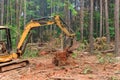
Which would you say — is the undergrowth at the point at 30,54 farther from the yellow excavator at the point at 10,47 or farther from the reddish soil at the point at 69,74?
the reddish soil at the point at 69,74

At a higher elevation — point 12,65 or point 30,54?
point 12,65

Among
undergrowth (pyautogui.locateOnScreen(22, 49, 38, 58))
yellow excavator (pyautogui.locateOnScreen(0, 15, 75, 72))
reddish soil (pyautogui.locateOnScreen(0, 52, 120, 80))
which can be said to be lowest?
undergrowth (pyautogui.locateOnScreen(22, 49, 38, 58))

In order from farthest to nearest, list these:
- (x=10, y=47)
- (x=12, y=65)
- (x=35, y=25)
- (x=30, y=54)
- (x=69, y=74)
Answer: (x=30, y=54), (x=35, y=25), (x=10, y=47), (x=12, y=65), (x=69, y=74)

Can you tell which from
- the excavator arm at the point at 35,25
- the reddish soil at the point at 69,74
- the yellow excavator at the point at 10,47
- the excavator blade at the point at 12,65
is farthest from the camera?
the excavator arm at the point at 35,25

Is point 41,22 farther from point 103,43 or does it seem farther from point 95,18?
point 95,18

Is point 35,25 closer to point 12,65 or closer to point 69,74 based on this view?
point 12,65

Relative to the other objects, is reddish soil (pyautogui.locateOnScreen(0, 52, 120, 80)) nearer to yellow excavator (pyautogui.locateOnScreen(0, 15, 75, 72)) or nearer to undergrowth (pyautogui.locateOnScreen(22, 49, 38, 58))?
yellow excavator (pyautogui.locateOnScreen(0, 15, 75, 72))

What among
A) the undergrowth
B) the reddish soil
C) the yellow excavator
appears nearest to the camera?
the reddish soil

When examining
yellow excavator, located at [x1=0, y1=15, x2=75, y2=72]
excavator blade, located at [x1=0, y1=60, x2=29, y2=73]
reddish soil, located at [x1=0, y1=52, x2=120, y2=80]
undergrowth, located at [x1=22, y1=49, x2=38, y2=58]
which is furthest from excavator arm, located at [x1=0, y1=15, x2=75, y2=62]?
undergrowth, located at [x1=22, y1=49, x2=38, y2=58]

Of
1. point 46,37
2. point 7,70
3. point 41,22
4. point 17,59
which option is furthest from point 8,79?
point 46,37

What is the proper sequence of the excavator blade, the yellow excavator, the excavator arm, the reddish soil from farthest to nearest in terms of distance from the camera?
the excavator arm → the yellow excavator → the excavator blade → the reddish soil

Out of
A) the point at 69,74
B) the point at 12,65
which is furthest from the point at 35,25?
the point at 69,74

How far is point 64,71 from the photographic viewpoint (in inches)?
505

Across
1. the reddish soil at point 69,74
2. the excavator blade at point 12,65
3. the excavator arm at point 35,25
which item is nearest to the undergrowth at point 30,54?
the excavator arm at point 35,25
